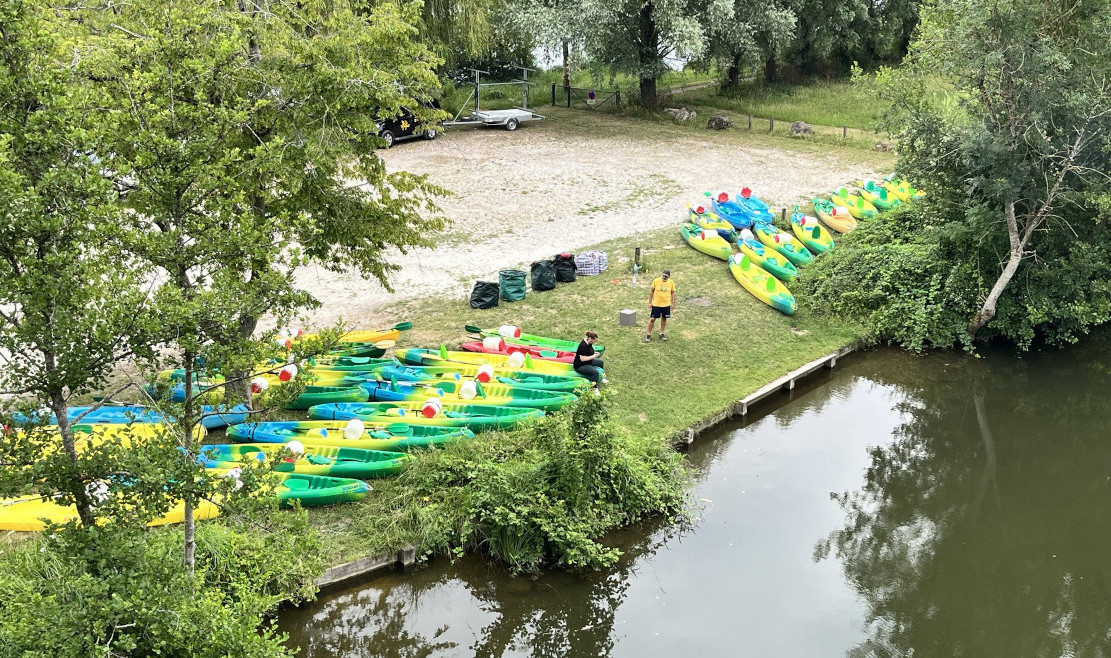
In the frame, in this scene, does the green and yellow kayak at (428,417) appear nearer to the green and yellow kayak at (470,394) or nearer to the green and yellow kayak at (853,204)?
the green and yellow kayak at (470,394)

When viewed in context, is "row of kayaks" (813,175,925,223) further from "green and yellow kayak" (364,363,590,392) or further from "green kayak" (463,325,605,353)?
"green and yellow kayak" (364,363,590,392)

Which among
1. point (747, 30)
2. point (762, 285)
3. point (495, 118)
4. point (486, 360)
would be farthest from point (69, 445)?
point (747, 30)

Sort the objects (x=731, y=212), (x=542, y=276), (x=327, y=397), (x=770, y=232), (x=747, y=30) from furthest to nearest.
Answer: (x=747, y=30), (x=731, y=212), (x=770, y=232), (x=542, y=276), (x=327, y=397)

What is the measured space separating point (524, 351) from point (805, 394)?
4.65m

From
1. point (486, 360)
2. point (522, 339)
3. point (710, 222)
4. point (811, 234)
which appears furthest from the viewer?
point (710, 222)

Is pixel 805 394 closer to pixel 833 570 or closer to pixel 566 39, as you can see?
pixel 833 570

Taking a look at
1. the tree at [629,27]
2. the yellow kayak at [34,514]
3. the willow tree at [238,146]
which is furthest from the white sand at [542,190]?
the yellow kayak at [34,514]

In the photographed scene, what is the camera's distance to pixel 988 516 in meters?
11.1

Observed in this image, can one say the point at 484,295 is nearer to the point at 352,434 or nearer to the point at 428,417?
the point at 428,417

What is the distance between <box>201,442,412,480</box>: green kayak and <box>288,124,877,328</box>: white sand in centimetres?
448

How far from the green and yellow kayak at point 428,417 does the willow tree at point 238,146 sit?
130cm

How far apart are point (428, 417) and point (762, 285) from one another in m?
7.87

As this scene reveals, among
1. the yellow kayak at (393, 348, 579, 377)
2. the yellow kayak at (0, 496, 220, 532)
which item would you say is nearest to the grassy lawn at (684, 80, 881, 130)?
the yellow kayak at (393, 348, 579, 377)

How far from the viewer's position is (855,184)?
23.6 m
